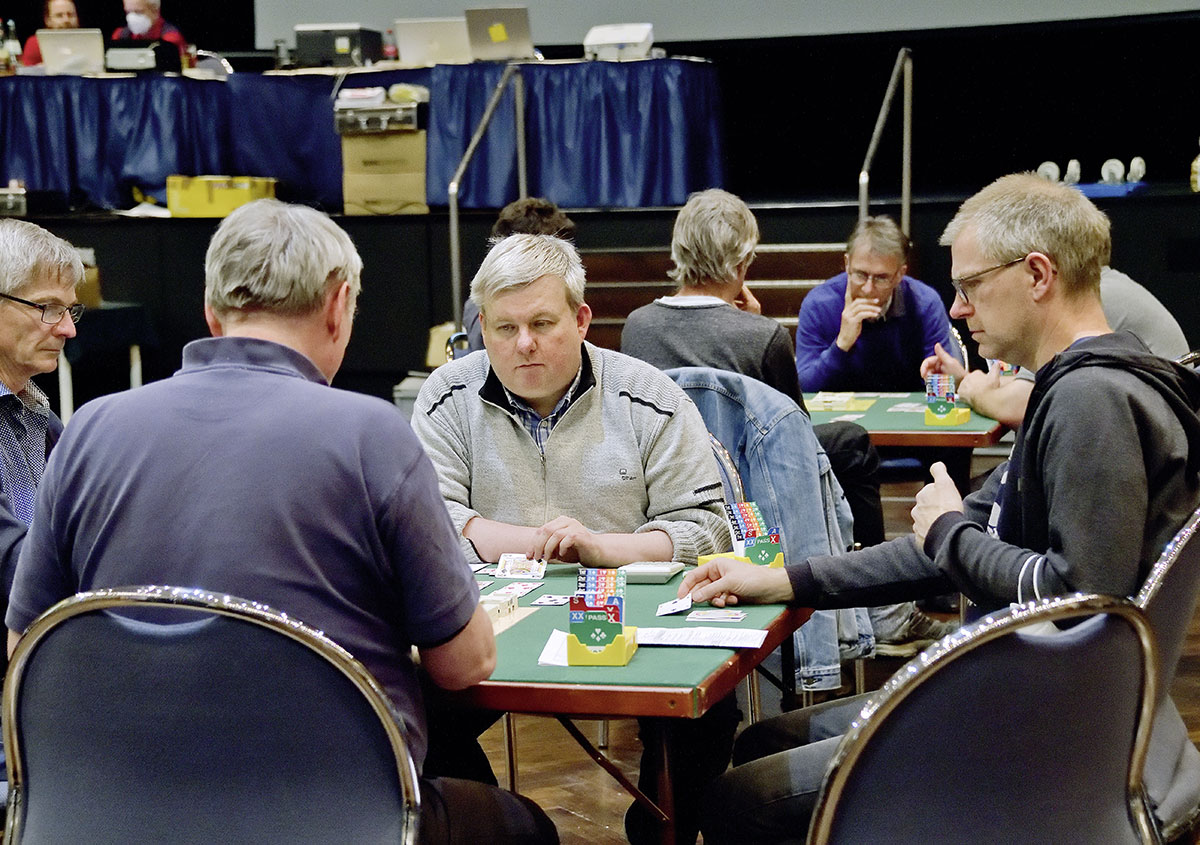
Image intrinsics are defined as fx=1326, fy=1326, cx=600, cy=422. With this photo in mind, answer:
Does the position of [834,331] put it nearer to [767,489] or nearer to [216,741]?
[767,489]

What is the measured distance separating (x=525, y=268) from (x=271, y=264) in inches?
38.5

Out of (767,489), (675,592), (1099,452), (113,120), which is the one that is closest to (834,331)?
(767,489)

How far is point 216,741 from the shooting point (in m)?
1.44

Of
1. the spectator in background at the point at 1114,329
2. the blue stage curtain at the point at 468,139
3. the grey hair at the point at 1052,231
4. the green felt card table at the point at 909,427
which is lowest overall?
the green felt card table at the point at 909,427

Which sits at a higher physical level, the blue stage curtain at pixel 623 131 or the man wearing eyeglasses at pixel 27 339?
the blue stage curtain at pixel 623 131

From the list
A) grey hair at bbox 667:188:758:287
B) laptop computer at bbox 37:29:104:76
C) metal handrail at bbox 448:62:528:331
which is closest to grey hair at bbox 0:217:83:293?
grey hair at bbox 667:188:758:287

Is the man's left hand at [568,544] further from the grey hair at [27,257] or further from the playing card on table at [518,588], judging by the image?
the grey hair at [27,257]

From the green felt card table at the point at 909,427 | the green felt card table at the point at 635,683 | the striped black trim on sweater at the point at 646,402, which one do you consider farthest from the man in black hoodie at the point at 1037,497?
the green felt card table at the point at 909,427

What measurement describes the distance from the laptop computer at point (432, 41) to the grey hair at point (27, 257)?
6590 mm

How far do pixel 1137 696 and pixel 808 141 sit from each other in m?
9.20

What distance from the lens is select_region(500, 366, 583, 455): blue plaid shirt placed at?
269 centimetres

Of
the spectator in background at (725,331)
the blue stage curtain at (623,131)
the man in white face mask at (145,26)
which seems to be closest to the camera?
the spectator in background at (725,331)

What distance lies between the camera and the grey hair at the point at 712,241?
12.5 feet

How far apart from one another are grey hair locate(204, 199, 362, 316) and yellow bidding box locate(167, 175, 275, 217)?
24.4ft
